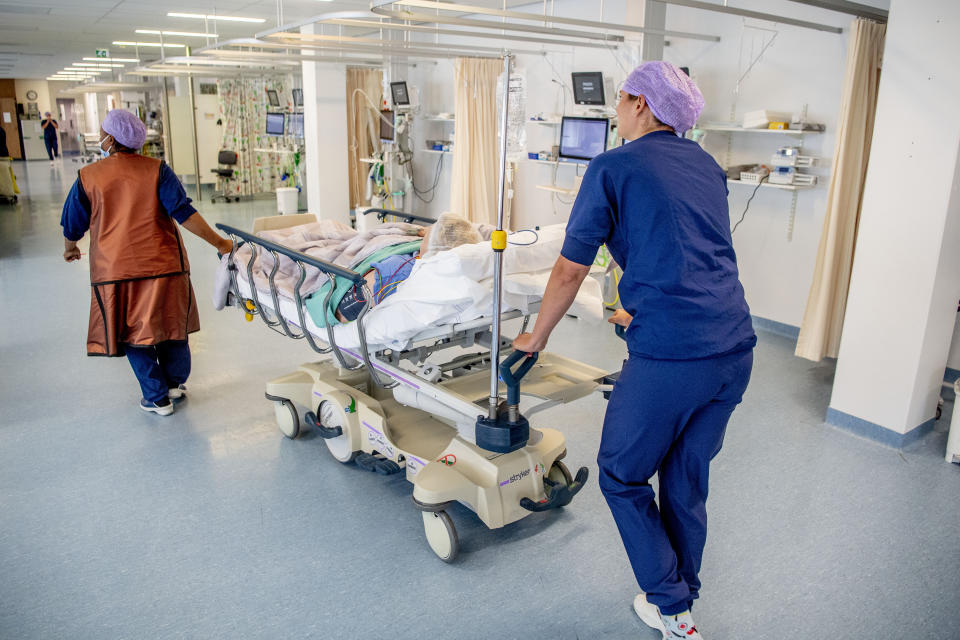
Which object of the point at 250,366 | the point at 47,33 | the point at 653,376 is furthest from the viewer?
the point at 47,33

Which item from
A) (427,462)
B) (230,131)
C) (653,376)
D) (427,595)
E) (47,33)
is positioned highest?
(47,33)

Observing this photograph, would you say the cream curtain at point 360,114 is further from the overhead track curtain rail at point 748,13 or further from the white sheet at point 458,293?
the white sheet at point 458,293

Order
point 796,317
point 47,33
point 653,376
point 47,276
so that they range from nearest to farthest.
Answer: point 653,376 → point 796,317 → point 47,276 → point 47,33

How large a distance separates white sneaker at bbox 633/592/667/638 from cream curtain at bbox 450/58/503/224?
17.3 ft

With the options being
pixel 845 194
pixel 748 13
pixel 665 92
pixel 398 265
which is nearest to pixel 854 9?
pixel 748 13

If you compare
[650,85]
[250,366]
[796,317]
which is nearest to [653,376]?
[650,85]

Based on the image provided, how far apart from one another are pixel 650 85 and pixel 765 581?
1700mm

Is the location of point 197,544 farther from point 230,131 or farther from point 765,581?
point 230,131

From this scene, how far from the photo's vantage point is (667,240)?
1.79 metres

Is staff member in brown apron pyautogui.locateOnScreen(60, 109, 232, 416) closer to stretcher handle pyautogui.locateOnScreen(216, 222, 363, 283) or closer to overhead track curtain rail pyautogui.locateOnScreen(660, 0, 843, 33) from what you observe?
stretcher handle pyautogui.locateOnScreen(216, 222, 363, 283)

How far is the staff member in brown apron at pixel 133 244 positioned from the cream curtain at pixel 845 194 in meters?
3.37

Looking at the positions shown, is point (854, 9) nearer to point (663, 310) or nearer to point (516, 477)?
point (663, 310)

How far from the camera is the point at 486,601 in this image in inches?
90.4

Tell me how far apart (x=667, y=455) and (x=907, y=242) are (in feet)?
6.57
